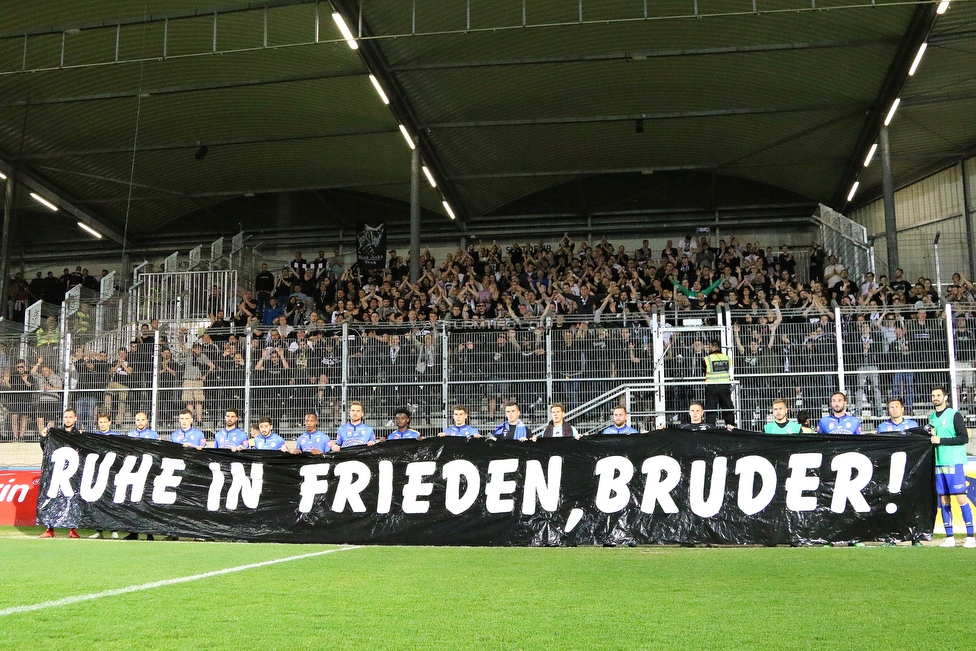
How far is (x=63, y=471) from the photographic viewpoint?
1374 cm

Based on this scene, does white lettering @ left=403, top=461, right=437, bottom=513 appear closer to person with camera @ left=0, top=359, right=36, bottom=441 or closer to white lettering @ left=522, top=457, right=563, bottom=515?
white lettering @ left=522, top=457, right=563, bottom=515

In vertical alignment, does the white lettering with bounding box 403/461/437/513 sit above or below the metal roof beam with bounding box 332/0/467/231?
below

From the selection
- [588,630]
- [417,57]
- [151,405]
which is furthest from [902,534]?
[417,57]

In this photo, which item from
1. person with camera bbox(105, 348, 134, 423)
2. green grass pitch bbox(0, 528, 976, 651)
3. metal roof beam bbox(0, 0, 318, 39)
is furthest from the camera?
metal roof beam bbox(0, 0, 318, 39)

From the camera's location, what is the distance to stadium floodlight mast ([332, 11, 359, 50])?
19.4m

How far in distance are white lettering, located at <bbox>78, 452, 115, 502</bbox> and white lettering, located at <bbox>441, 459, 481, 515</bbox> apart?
5.20m

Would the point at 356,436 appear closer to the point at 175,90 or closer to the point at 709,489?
the point at 709,489

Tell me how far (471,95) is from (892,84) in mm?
10846

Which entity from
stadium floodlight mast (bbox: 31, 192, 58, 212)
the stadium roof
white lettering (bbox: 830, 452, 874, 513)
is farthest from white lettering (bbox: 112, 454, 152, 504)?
stadium floodlight mast (bbox: 31, 192, 58, 212)

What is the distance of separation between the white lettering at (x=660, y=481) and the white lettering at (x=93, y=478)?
7.86m

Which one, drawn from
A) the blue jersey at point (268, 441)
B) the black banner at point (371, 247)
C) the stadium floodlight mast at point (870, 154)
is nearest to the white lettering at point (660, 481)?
the blue jersey at point (268, 441)

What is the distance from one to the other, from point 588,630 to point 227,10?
18.4 metres

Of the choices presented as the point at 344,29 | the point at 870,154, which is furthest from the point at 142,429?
the point at 870,154

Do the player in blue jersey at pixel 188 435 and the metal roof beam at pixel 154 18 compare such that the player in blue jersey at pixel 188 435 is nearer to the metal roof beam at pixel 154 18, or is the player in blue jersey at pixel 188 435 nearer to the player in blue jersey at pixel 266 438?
the player in blue jersey at pixel 266 438
